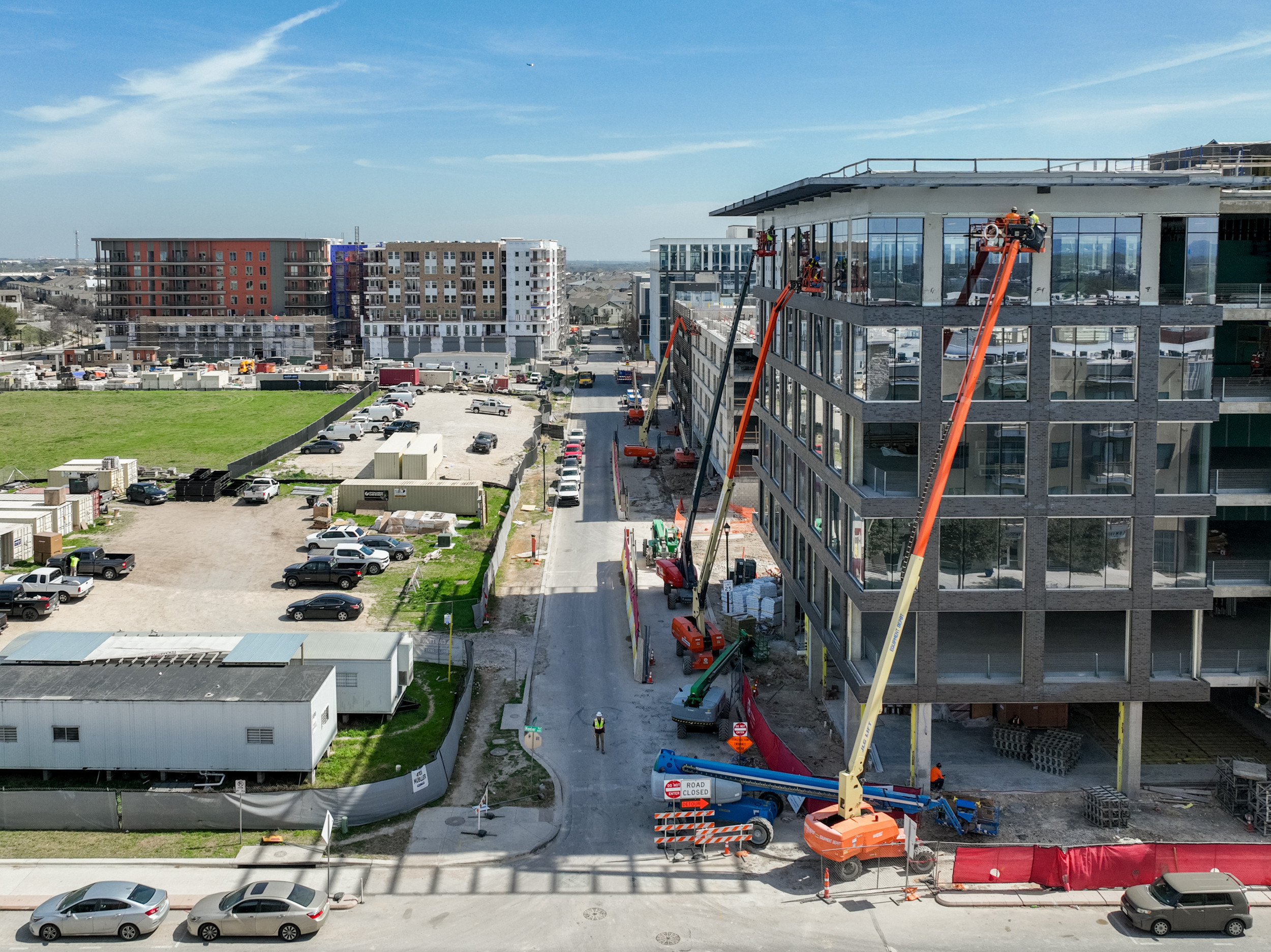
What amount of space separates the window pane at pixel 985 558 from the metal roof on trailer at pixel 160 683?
1816cm

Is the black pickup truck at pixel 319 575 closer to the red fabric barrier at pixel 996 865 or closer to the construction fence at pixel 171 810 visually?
the construction fence at pixel 171 810

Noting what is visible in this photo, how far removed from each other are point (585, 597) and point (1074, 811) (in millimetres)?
26000

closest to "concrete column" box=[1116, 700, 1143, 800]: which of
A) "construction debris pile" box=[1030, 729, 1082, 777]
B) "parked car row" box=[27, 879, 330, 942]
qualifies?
"construction debris pile" box=[1030, 729, 1082, 777]

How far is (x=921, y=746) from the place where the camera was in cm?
3164

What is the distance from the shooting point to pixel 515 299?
544 ft

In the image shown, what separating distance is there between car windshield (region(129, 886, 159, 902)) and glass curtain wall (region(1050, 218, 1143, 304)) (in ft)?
86.1

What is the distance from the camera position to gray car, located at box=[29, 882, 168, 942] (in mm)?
24734

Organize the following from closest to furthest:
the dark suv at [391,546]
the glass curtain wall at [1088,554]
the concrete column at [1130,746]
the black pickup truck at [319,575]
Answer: the glass curtain wall at [1088,554] < the concrete column at [1130,746] < the black pickup truck at [319,575] < the dark suv at [391,546]

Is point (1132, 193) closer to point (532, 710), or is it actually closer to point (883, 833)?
point (883, 833)

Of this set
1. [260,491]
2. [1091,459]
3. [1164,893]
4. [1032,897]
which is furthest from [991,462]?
[260,491]

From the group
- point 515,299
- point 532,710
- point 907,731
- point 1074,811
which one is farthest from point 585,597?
point 515,299

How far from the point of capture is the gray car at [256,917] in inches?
976

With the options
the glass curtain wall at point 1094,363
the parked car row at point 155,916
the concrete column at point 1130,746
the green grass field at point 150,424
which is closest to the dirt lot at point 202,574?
the green grass field at point 150,424

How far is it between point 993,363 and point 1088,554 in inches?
231
